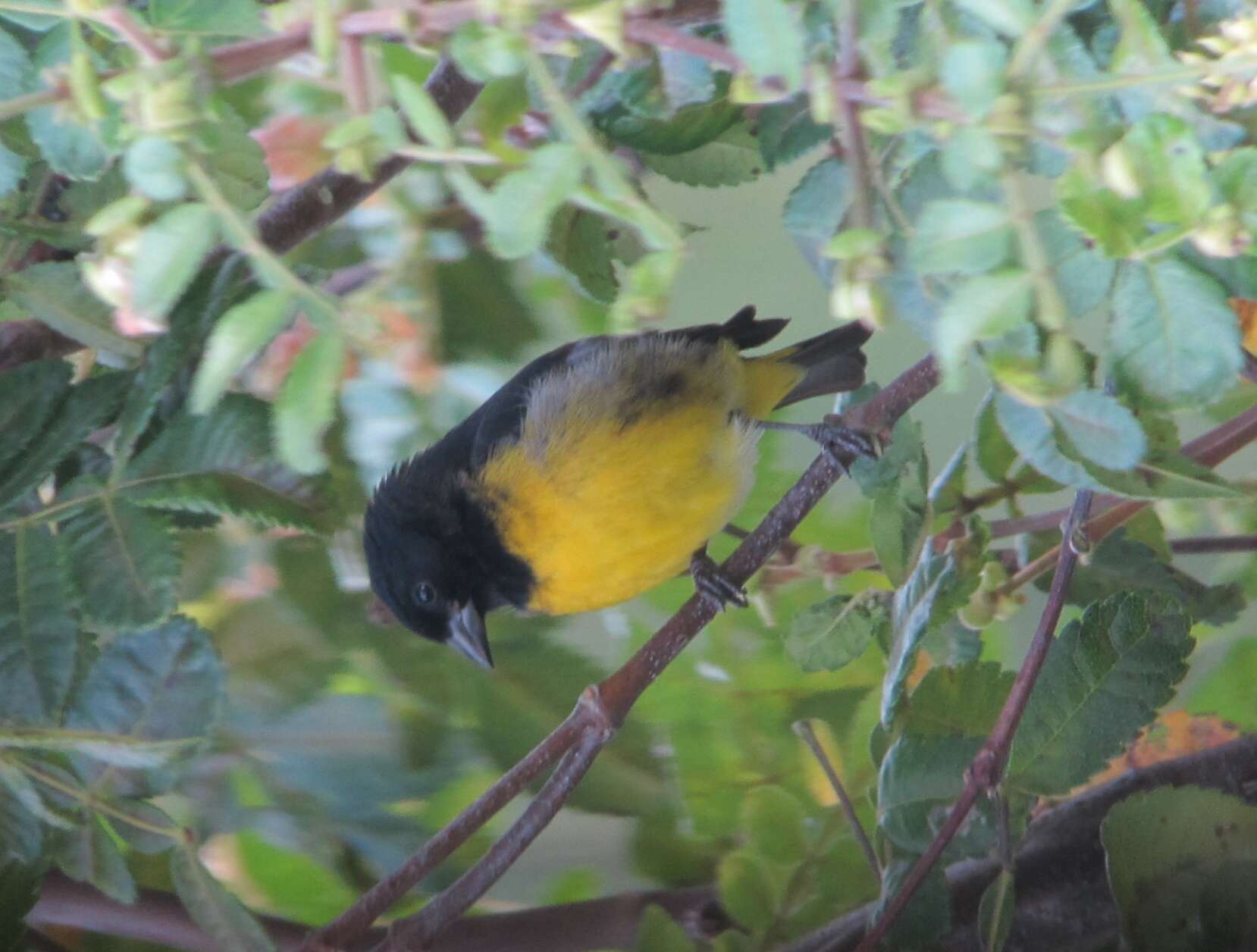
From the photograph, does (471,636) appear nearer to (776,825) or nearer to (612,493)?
(612,493)

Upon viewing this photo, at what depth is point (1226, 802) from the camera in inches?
28.9

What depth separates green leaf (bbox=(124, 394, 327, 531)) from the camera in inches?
30.7

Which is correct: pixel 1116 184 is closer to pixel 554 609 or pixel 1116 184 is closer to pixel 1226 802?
pixel 1226 802

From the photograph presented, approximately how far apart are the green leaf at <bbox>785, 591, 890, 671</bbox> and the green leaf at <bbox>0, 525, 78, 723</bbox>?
48 cm

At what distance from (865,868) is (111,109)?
2.52 feet

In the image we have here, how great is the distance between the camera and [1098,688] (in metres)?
0.77

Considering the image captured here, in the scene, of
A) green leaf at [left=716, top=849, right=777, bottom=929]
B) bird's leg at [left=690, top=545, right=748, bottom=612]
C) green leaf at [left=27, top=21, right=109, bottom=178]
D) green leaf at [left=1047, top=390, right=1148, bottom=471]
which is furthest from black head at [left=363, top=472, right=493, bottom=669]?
green leaf at [left=1047, top=390, right=1148, bottom=471]

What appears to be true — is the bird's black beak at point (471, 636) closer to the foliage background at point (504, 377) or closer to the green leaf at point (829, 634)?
the foliage background at point (504, 377)

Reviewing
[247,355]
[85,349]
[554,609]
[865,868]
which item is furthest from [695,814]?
[247,355]

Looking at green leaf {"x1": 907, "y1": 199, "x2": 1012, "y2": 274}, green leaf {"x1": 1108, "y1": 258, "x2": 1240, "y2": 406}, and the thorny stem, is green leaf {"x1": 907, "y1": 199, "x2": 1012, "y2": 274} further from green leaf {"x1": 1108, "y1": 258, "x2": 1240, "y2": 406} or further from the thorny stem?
the thorny stem

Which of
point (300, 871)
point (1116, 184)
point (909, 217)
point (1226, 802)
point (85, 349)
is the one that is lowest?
point (300, 871)

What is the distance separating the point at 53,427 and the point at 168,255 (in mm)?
423

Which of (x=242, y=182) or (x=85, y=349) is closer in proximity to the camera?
(x=242, y=182)

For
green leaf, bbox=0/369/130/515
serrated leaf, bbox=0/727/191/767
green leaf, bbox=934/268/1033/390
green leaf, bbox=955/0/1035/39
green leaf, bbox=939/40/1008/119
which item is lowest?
serrated leaf, bbox=0/727/191/767
